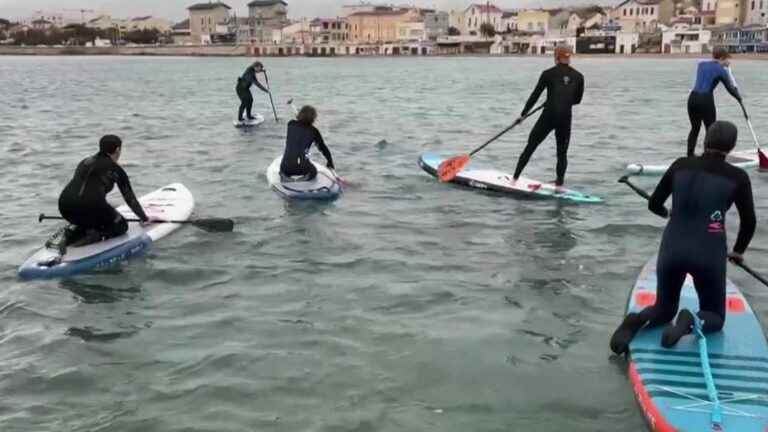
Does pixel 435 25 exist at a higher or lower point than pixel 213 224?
higher

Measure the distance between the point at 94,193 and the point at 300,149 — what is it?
4.58 meters

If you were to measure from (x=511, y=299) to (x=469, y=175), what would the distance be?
5.90 meters

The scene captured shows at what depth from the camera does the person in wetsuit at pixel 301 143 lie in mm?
12664

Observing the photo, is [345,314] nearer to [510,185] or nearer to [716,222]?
[716,222]

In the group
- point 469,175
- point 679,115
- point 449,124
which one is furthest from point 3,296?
point 679,115

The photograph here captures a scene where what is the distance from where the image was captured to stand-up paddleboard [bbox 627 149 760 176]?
1466cm

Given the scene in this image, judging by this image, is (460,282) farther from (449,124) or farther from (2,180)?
(449,124)

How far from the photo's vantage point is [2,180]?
15820 millimetres

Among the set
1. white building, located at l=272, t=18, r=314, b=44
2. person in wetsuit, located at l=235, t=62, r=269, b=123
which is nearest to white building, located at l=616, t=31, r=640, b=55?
white building, located at l=272, t=18, r=314, b=44

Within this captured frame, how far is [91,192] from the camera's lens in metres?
8.76

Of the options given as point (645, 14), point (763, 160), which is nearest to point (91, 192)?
point (763, 160)

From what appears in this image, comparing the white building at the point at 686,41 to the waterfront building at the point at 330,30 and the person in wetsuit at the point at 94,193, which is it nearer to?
the waterfront building at the point at 330,30

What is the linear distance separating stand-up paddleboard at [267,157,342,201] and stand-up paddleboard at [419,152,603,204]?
2374 mm

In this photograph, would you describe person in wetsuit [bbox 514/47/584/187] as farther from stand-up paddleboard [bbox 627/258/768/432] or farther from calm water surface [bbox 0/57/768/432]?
stand-up paddleboard [bbox 627/258/768/432]
